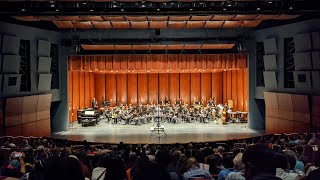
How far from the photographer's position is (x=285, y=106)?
1838cm

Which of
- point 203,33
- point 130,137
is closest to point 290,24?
point 203,33

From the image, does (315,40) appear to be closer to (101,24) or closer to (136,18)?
(136,18)

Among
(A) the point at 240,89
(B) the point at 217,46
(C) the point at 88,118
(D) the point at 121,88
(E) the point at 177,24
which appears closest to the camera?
(E) the point at 177,24

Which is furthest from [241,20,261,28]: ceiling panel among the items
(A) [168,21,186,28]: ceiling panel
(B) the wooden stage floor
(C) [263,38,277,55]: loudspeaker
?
(B) the wooden stage floor

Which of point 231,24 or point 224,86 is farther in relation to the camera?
point 224,86

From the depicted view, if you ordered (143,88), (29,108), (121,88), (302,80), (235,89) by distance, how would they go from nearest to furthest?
(302,80) → (29,108) → (235,89) → (121,88) → (143,88)

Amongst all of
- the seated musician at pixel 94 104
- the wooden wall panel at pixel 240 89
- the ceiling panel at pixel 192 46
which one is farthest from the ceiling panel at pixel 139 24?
the seated musician at pixel 94 104

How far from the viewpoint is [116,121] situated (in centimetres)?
2259

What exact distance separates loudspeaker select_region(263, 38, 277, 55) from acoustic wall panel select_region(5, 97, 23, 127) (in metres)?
11.5

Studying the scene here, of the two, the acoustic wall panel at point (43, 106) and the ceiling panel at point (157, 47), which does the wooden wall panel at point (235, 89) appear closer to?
the ceiling panel at point (157, 47)

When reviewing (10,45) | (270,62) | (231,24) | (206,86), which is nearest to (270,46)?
(270,62)

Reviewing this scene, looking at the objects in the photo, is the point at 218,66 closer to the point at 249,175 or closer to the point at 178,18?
the point at 178,18

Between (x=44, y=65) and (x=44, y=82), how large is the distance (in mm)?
797

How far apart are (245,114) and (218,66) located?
362 centimetres
